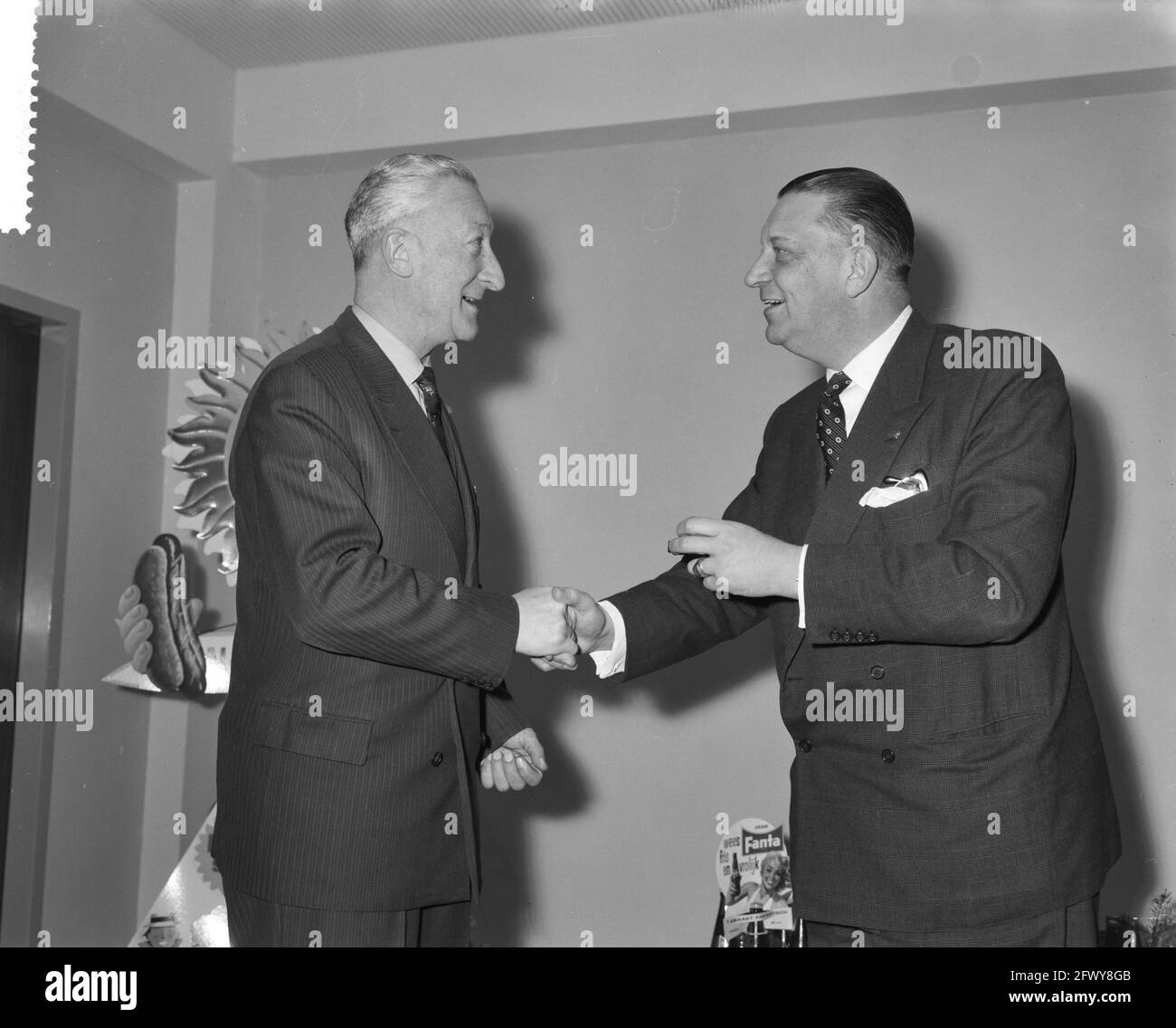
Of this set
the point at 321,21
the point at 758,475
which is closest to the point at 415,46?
the point at 321,21

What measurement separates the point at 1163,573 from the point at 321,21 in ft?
11.0

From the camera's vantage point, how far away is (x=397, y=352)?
242 centimetres

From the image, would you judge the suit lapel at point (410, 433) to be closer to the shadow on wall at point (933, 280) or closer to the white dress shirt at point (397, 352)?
the white dress shirt at point (397, 352)

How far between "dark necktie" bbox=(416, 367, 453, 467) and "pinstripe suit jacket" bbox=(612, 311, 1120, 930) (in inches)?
28.7

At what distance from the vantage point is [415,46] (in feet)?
14.8

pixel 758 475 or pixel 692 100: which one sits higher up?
pixel 692 100

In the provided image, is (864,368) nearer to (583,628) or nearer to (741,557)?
(741,557)

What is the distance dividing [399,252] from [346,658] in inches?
33.1

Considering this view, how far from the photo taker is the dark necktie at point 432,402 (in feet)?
7.84

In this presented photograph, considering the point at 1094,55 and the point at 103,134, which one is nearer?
the point at 1094,55

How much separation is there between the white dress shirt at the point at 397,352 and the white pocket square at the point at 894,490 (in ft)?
2.77

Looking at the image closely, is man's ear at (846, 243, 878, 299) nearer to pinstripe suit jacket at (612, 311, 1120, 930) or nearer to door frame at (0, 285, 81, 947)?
pinstripe suit jacket at (612, 311, 1120, 930)

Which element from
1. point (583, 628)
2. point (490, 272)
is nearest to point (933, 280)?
point (490, 272)
